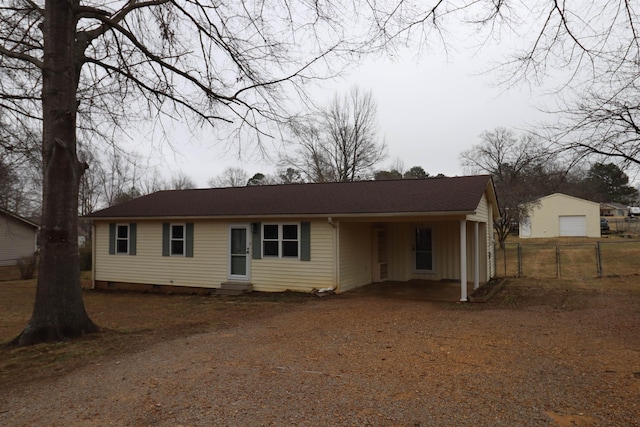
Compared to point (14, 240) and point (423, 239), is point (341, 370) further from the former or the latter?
point (14, 240)

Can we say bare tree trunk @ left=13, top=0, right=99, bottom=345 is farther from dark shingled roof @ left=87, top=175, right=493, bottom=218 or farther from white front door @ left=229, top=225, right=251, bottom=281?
white front door @ left=229, top=225, right=251, bottom=281

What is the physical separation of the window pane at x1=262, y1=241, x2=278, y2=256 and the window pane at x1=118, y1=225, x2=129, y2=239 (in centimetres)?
562

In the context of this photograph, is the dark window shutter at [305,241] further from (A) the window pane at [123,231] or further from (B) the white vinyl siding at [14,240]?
(B) the white vinyl siding at [14,240]

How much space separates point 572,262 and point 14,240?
3300 cm

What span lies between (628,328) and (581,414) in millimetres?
4697

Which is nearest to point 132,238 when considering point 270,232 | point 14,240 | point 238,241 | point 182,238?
point 182,238

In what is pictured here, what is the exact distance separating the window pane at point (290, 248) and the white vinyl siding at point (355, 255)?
138 cm

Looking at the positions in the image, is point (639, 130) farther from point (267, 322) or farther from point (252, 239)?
point (252, 239)

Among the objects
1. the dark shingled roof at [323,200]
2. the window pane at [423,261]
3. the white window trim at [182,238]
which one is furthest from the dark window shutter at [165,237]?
the window pane at [423,261]

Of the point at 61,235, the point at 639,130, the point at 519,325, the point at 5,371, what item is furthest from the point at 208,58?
the point at 639,130

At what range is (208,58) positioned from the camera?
28.3ft

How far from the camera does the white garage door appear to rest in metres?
37.3

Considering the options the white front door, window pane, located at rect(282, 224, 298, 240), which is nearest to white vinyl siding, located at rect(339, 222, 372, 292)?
window pane, located at rect(282, 224, 298, 240)

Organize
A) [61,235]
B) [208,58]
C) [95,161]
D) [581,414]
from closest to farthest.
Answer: [581,414] < [61,235] < [208,58] < [95,161]
